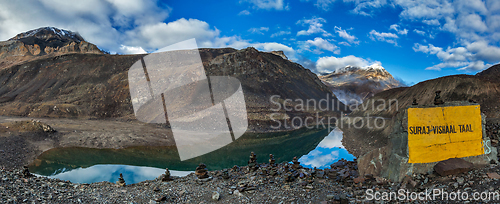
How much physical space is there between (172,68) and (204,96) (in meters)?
15.9

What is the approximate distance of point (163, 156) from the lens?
2455cm

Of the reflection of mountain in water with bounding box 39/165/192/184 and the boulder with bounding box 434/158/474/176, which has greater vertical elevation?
the boulder with bounding box 434/158/474/176

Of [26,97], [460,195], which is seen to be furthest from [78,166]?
[26,97]

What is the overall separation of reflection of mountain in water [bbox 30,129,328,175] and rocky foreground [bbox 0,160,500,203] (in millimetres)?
9769

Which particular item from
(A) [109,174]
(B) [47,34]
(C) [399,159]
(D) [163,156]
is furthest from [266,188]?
(B) [47,34]

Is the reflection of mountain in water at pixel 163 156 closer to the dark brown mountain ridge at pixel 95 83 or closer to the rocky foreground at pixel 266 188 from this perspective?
the dark brown mountain ridge at pixel 95 83

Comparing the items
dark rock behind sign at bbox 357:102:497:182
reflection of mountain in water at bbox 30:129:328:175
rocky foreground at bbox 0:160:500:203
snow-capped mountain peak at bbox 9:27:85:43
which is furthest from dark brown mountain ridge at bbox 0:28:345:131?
dark rock behind sign at bbox 357:102:497:182

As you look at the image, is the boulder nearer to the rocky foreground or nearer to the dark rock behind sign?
the rocky foreground

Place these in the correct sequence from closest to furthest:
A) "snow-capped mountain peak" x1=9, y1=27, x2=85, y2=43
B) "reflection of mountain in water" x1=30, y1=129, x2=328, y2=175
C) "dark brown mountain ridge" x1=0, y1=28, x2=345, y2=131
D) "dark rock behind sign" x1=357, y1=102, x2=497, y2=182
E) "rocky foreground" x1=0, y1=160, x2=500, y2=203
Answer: "rocky foreground" x1=0, y1=160, x2=500, y2=203 < "dark rock behind sign" x1=357, y1=102, x2=497, y2=182 < "reflection of mountain in water" x1=30, y1=129, x2=328, y2=175 < "dark brown mountain ridge" x1=0, y1=28, x2=345, y2=131 < "snow-capped mountain peak" x1=9, y1=27, x2=85, y2=43

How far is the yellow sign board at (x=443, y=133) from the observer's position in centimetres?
702

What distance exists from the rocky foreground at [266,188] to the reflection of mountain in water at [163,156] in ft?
32.0

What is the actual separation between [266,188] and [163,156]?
17.9 meters

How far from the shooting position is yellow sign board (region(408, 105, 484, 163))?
23.0 feet

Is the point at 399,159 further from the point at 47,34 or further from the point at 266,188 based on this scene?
the point at 47,34
